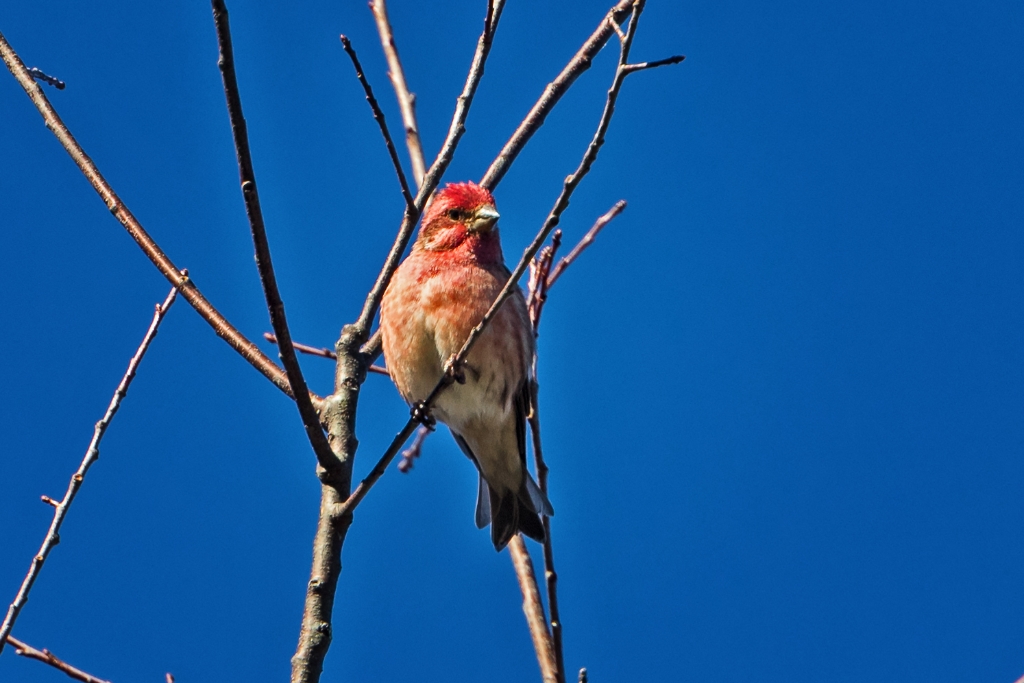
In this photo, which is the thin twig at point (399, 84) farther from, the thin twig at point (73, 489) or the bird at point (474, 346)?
the thin twig at point (73, 489)

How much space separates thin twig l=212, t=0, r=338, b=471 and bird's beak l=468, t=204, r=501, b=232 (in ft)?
9.22

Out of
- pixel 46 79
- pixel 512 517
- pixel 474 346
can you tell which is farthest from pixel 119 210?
pixel 512 517

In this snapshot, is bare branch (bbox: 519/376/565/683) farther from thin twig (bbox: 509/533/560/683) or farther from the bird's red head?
the bird's red head

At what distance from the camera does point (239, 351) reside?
497 centimetres

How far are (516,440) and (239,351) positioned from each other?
2.29m

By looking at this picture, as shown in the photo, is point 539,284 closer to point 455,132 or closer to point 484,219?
point 455,132

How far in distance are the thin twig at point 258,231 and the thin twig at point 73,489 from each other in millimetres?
748

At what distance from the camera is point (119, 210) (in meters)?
4.67

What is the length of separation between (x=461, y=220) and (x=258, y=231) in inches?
134

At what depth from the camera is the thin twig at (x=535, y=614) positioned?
398 cm

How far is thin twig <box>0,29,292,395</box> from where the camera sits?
15.1ft

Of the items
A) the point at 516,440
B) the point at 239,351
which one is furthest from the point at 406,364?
the point at 239,351

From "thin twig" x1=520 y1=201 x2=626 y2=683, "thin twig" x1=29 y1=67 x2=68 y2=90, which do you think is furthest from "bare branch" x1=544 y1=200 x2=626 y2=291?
"thin twig" x1=29 y1=67 x2=68 y2=90

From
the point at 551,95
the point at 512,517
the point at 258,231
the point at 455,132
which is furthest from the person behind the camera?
the point at 512,517
